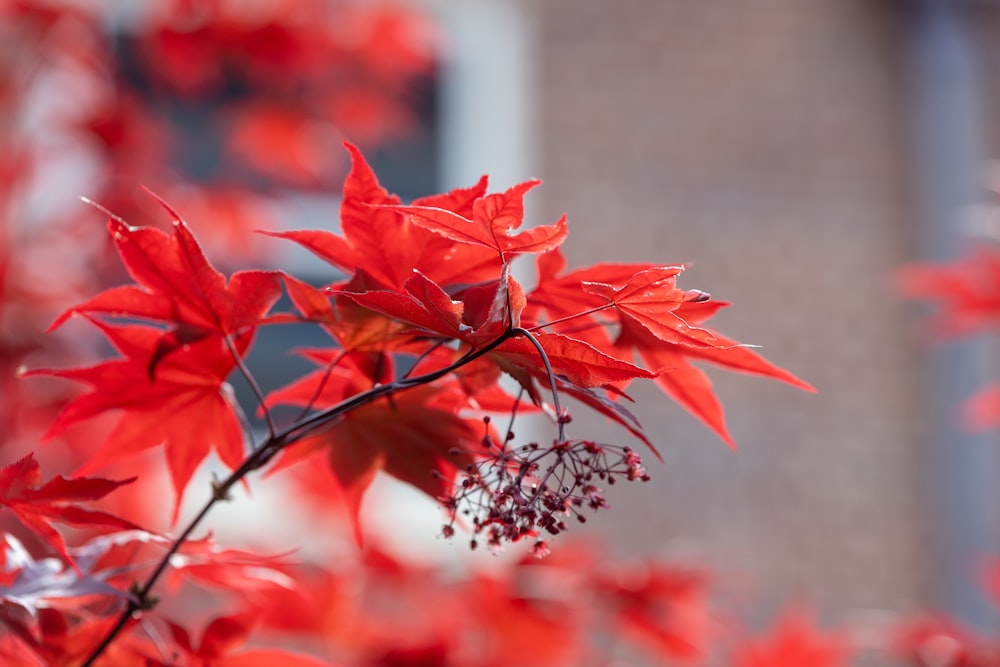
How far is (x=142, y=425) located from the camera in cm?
81

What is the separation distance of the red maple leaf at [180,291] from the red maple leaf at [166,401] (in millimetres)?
21

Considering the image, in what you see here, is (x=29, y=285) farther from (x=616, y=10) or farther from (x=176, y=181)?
(x=616, y=10)

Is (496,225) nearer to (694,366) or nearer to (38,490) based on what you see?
(694,366)

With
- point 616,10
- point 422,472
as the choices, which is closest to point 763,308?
point 616,10

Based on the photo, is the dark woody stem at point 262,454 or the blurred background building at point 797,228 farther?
the blurred background building at point 797,228

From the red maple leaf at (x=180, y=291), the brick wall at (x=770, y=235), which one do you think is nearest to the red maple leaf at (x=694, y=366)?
Result: the red maple leaf at (x=180, y=291)

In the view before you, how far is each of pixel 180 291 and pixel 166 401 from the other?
0.38 feet

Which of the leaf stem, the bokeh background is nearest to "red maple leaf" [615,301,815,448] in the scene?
the leaf stem

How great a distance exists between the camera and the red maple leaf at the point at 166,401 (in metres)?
0.75

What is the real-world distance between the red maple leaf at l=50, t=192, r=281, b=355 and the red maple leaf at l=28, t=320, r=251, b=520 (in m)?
0.02

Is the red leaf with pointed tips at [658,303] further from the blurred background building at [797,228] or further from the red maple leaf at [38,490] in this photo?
the blurred background building at [797,228]

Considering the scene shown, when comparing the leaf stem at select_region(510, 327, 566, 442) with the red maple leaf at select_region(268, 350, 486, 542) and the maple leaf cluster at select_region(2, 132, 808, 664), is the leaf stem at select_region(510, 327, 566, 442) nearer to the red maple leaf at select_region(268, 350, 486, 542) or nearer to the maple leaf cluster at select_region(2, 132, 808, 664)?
the maple leaf cluster at select_region(2, 132, 808, 664)

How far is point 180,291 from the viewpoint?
713 mm

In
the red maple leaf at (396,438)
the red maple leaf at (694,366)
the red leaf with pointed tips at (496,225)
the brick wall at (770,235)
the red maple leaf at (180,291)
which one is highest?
the brick wall at (770,235)
